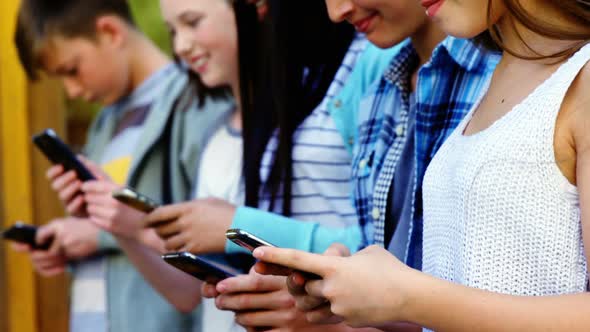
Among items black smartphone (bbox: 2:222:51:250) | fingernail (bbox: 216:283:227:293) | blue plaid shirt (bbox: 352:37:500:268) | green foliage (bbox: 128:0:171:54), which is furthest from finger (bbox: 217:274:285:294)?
green foliage (bbox: 128:0:171:54)

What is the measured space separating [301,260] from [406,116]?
0.45 metres

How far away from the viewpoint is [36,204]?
2.21 metres

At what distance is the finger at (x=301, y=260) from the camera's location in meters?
0.71

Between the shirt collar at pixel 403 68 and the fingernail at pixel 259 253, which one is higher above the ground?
the shirt collar at pixel 403 68

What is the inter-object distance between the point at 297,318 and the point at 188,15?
80cm

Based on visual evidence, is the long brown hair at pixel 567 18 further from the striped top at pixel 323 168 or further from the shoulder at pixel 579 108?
the striped top at pixel 323 168

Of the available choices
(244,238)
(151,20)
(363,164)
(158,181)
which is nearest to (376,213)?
(363,164)

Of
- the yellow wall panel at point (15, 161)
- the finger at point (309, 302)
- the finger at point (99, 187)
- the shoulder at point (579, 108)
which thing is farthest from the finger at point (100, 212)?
the shoulder at point (579, 108)

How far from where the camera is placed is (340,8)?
1.06 metres

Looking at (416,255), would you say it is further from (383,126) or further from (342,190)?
(342,190)

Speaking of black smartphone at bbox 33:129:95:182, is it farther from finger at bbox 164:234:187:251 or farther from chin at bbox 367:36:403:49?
chin at bbox 367:36:403:49

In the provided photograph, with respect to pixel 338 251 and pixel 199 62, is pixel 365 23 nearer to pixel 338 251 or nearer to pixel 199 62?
pixel 338 251

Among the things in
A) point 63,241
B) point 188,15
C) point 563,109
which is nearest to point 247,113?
point 188,15

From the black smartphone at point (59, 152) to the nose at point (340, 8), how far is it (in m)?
0.65
